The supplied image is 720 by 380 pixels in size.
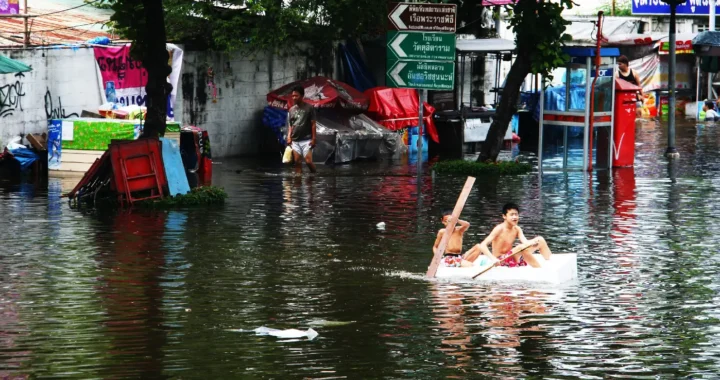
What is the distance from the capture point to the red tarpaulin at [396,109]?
27234 millimetres

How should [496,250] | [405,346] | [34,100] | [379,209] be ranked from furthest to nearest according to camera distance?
[34,100]
[379,209]
[496,250]
[405,346]

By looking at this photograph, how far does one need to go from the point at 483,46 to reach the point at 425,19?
665cm

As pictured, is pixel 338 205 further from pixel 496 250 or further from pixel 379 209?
pixel 496 250

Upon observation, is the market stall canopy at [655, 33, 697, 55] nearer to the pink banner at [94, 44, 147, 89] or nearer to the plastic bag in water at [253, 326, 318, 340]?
the pink banner at [94, 44, 147, 89]

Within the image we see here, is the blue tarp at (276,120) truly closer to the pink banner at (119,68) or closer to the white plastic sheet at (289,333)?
the pink banner at (119,68)

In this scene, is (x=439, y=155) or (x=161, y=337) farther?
(x=439, y=155)

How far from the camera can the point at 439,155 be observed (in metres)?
27.7

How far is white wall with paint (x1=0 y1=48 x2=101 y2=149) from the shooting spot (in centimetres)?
2170

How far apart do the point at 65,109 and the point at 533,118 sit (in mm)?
12869

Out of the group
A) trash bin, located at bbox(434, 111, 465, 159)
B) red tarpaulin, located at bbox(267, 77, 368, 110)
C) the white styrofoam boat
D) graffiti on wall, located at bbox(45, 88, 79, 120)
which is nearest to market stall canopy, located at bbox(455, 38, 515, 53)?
trash bin, located at bbox(434, 111, 465, 159)

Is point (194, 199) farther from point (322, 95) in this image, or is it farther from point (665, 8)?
point (665, 8)

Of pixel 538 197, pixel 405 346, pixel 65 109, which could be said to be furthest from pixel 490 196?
pixel 405 346

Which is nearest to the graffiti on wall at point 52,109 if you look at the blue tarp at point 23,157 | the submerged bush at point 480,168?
the blue tarp at point 23,157

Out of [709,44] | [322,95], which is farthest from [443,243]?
[709,44]
